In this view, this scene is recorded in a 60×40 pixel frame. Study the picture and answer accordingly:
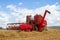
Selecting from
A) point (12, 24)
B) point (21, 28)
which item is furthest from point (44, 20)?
point (12, 24)

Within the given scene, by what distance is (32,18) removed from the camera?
37.8 meters

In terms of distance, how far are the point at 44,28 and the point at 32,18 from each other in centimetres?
344

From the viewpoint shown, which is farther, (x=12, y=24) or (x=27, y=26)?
(x=12, y=24)

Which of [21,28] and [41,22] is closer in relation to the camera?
[21,28]

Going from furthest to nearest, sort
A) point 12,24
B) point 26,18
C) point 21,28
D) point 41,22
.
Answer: point 12,24 < point 26,18 < point 41,22 < point 21,28

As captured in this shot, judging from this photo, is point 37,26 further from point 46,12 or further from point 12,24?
point 12,24

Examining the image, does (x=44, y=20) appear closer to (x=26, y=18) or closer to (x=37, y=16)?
(x=37, y=16)

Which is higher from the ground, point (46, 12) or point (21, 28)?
point (46, 12)

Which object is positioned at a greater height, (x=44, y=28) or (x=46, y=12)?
(x=46, y=12)

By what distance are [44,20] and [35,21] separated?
1.97 meters

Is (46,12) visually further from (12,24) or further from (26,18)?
(12,24)

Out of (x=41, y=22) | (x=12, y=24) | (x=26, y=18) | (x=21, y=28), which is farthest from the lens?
(x=12, y=24)

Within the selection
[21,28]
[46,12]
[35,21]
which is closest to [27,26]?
[21,28]

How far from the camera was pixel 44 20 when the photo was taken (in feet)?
121
